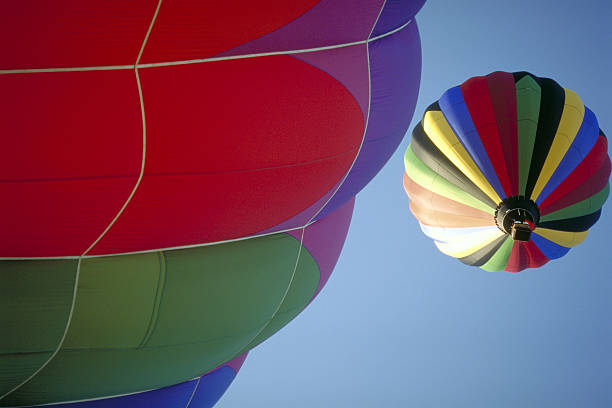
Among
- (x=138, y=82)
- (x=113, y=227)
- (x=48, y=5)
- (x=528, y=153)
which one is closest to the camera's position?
(x=48, y=5)

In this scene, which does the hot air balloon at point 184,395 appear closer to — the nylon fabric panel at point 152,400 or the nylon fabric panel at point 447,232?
the nylon fabric panel at point 152,400

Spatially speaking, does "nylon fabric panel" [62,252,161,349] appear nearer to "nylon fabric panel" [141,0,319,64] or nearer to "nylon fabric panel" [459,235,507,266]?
"nylon fabric panel" [141,0,319,64]

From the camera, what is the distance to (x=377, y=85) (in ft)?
9.75

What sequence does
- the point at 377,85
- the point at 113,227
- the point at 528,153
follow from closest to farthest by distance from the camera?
the point at 113,227, the point at 377,85, the point at 528,153

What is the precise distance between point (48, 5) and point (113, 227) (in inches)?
29.7

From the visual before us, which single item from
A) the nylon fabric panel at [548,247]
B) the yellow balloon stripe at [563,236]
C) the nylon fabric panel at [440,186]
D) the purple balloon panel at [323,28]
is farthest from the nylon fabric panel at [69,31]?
the nylon fabric panel at [548,247]

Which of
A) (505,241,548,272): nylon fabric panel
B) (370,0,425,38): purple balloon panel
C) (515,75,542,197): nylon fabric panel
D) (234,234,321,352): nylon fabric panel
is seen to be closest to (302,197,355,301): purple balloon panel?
(234,234,321,352): nylon fabric panel

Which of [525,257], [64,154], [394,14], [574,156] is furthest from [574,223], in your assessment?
[64,154]

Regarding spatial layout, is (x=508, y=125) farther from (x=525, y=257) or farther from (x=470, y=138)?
(x=525, y=257)

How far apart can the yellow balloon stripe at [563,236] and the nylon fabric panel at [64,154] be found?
5.09m

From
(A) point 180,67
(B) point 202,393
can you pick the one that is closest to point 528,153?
(B) point 202,393

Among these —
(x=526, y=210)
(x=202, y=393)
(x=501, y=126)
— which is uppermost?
(x=501, y=126)

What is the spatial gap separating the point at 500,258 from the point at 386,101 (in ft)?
14.5

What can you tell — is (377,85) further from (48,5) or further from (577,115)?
(577,115)
